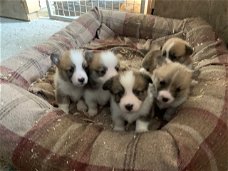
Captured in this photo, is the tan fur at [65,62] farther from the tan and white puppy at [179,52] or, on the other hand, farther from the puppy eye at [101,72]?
the tan and white puppy at [179,52]

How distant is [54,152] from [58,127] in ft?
0.44

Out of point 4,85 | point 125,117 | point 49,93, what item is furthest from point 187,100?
point 4,85

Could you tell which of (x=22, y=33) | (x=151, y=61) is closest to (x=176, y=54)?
(x=151, y=61)

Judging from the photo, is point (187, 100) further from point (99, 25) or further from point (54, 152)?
point (99, 25)

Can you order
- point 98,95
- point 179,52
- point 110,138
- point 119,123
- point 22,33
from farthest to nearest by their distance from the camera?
point 22,33, point 179,52, point 98,95, point 119,123, point 110,138

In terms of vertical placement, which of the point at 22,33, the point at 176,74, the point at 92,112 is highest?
the point at 176,74

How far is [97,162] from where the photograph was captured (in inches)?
51.8

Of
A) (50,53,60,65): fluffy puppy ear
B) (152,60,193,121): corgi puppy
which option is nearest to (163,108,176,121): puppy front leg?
(152,60,193,121): corgi puppy

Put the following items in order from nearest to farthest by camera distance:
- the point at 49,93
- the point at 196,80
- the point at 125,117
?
the point at 125,117, the point at 196,80, the point at 49,93

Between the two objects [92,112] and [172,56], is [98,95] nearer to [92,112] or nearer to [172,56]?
[92,112]

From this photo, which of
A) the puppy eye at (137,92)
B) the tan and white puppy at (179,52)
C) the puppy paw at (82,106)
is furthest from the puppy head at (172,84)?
the puppy paw at (82,106)

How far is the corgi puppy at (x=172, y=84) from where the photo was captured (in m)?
1.56

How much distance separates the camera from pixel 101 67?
173 centimetres

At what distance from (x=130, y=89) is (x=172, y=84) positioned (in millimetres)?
248
